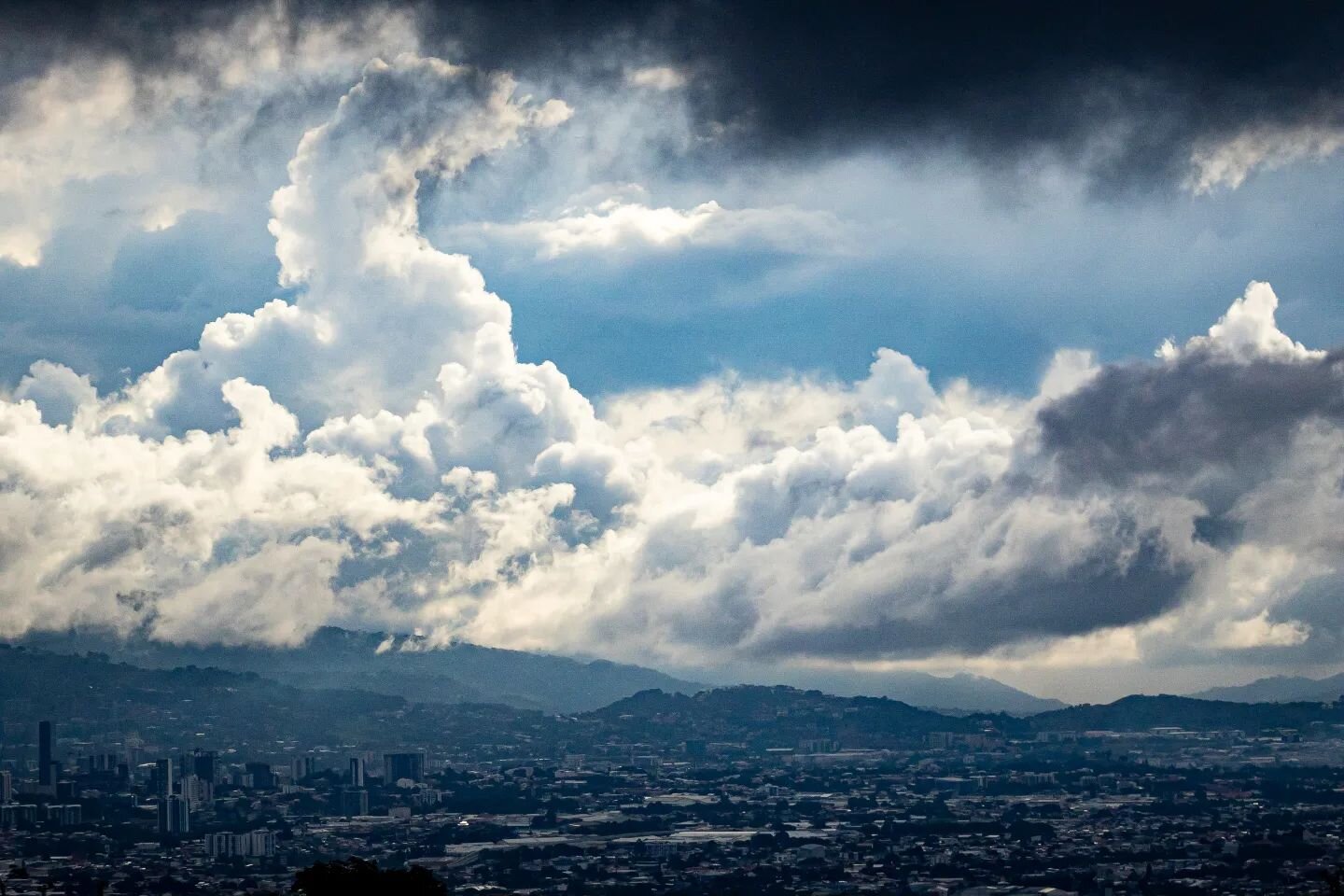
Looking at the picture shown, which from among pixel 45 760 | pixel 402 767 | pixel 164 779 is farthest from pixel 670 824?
pixel 45 760

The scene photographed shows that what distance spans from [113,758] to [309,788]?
23.1m

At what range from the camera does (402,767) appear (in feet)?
593

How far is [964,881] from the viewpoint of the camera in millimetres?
107812

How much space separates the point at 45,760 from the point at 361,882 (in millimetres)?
125054

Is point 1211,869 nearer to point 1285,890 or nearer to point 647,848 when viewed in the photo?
point 1285,890

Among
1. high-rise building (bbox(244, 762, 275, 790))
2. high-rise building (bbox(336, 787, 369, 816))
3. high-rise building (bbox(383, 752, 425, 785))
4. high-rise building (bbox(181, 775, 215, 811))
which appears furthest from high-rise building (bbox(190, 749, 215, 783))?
high-rise building (bbox(383, 752, 425, 785))

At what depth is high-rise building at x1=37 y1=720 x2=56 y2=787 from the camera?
165m

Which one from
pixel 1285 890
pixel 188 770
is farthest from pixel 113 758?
pixel 1285 890

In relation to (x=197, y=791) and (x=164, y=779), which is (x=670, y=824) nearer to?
(x=197, y=791)

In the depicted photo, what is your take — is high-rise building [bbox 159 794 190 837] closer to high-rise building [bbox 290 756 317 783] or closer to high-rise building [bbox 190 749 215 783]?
high-rise building [bbox 190 749 215 783]

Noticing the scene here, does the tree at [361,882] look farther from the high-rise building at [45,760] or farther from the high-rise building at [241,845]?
the high-rise building at [45,760]

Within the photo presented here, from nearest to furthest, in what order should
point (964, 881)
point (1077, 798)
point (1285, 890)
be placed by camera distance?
point (1285, 890) → point (964, 881) → point (1077, 798)

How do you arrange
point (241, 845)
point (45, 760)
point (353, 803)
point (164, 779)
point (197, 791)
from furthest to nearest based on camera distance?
point (45, 760) < point (164, 779) < point (353, 803) < point (197, 791) < point (241, 845)

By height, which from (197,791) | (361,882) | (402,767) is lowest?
(361,882)
